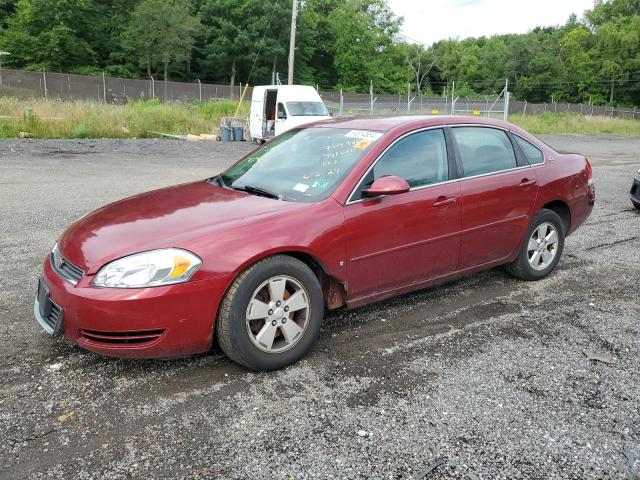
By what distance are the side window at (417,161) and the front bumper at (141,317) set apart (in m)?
1.47

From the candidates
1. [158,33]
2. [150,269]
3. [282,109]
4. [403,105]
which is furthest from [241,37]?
[150,269]

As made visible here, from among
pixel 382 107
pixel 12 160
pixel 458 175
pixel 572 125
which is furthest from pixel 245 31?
pixel 458 175

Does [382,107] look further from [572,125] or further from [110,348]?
[110,348]

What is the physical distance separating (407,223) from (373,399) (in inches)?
54.3

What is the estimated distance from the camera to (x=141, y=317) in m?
3.01

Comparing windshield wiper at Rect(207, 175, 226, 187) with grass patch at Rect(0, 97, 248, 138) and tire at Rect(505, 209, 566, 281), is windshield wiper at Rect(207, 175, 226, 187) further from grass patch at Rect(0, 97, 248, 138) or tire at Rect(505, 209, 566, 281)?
grass patch at Rect(0, 97, 248, 138)

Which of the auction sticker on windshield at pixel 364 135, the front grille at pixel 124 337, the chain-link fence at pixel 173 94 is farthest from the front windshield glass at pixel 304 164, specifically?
the chain-link fence at pixel 173 94

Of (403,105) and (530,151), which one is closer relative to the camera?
(530,151)

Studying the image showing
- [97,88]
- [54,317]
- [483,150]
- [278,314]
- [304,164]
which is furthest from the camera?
[97,88]

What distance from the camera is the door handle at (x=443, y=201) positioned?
13.7 ft

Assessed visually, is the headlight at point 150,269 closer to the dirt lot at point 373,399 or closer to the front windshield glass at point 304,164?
the dirt lot at point 373,399

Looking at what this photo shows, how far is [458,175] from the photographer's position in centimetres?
438

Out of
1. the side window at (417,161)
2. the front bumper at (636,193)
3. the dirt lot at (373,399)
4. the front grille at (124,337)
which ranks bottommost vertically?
the dirt lot at (373,399)

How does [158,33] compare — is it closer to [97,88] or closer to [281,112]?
[97,88]
